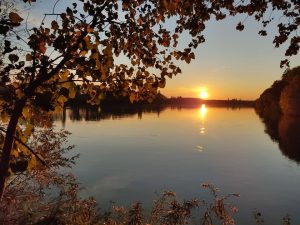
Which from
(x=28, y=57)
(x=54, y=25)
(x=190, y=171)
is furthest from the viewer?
(x=190, y=171)

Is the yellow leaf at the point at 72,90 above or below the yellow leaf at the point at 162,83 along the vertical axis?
below

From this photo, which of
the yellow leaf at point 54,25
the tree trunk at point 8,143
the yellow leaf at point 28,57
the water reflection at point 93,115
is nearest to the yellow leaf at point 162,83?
the yellow leaf at point 54,25

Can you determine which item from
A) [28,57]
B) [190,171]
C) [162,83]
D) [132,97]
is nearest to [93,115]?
[190,171]

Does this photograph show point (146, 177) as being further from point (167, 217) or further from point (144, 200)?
point (167, 217)

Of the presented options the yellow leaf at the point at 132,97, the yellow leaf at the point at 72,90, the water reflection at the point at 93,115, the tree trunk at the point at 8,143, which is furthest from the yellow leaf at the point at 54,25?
the water reflection at the point at 93,115

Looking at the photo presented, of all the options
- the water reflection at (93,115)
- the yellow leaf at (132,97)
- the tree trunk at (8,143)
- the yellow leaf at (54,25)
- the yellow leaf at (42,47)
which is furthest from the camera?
the water reflection at (93,115)

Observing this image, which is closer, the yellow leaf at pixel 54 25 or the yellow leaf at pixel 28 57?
the yellow leaf at pixel 28 57

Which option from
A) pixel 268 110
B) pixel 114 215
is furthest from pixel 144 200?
pixel 268 110

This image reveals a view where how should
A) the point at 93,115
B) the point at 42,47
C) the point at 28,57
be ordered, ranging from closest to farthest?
1. the point at 28,57
2. the point at 42,47
3. the point at 93,115

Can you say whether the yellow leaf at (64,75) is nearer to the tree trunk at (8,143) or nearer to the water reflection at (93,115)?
the tree trunk at (8,143)

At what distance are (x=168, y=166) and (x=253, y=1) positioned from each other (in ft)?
94.5

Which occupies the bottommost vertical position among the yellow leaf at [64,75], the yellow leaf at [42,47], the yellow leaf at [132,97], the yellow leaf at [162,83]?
the yellow leaf at [132,97]

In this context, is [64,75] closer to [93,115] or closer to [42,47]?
[42,47]

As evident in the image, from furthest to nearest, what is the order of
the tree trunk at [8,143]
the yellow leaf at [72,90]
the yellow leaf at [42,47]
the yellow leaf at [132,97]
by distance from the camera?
the yellow leaf at [132,97], the tree trunk at [8,143], the yellow leaf at [42,47], the yellow leaf at [72,90]
